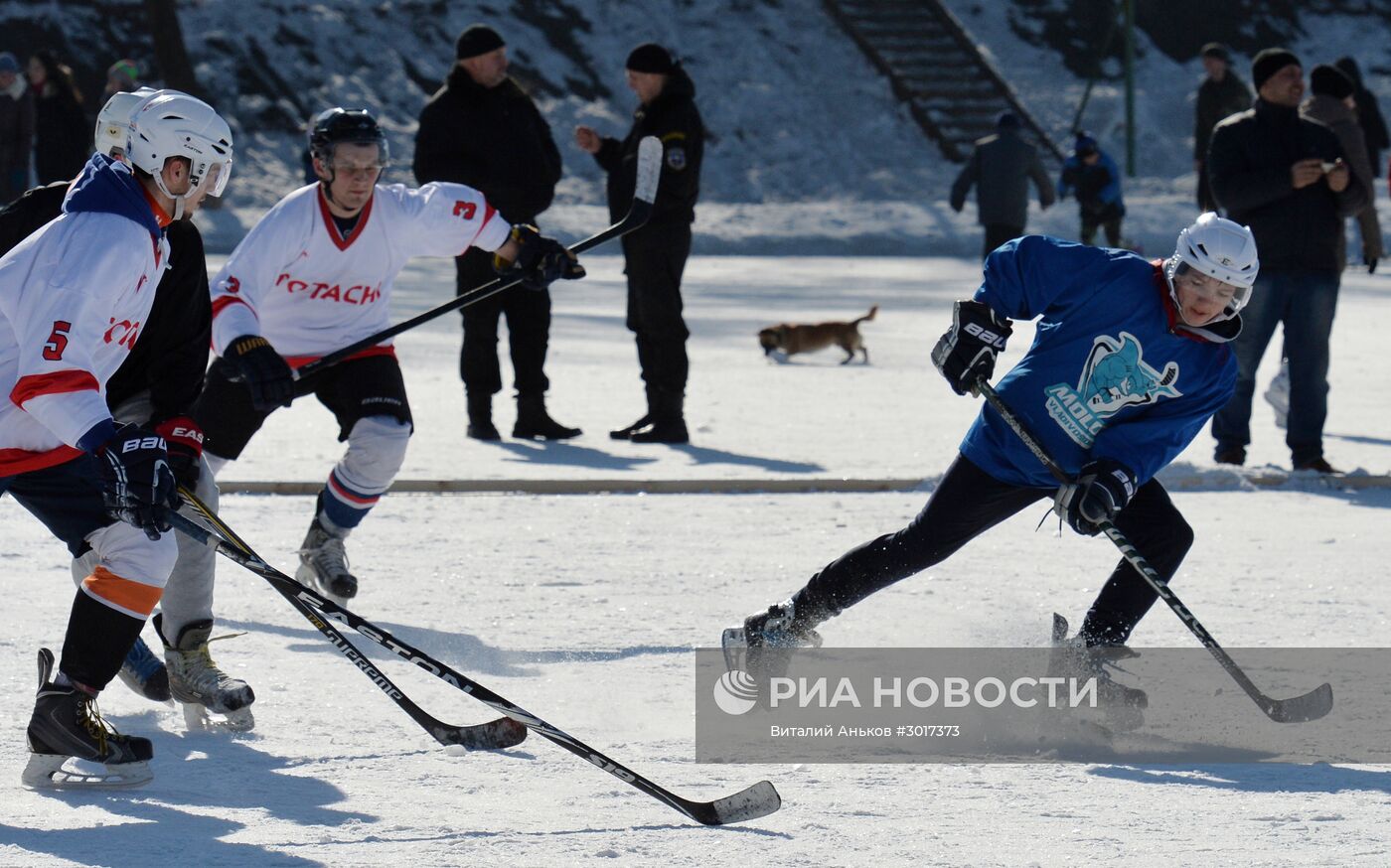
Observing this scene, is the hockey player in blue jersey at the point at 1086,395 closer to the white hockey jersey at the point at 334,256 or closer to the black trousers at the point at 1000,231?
the white hockey jersey at the point at 334,256

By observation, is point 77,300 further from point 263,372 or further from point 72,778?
point 263,372

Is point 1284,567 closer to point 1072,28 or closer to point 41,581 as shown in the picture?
point 41,581

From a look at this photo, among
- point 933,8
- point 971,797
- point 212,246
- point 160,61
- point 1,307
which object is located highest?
point 933,8

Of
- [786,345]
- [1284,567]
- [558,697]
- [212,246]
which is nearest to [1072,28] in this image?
[212,246]

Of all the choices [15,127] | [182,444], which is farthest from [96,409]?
[15,127]

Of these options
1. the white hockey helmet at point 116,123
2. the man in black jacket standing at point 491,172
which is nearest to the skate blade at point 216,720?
the white hockey helmet at point 116,123

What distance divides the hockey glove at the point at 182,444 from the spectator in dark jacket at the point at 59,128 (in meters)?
10.2

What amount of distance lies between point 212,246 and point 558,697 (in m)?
11.6

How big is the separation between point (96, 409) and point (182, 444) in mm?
504

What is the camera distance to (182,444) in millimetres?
3740

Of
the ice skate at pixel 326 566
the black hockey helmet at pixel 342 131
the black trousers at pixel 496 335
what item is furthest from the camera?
the black trousers at pixel 496 335

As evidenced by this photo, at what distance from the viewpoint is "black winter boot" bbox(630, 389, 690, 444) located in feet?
25.2

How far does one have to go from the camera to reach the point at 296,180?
702 inches

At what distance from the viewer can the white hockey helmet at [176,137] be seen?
11.5 ft
